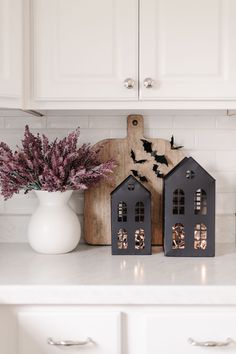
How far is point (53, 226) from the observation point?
1786 mm

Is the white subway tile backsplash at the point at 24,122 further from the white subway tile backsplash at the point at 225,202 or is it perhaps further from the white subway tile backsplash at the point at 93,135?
the white subway tile backsplash at the point at 225,202

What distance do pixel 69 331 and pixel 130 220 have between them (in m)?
A: 0.52

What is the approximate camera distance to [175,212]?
1.79 metres

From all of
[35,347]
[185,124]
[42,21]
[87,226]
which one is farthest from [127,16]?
[35,347]

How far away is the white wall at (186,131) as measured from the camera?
2.01m

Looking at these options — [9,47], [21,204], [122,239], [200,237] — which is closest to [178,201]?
[200,237]

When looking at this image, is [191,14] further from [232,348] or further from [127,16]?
[232,348]

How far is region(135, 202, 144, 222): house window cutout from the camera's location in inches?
71.0

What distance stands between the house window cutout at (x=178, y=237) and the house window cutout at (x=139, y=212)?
0.44 ft

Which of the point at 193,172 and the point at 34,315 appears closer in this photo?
the point at 34,315

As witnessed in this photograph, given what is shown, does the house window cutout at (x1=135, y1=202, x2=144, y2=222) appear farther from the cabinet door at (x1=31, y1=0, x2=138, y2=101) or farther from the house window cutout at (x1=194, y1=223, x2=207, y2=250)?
the cabinet door at (x1=31, y1=0, x2=138, y2=101)

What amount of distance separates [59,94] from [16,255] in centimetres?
64

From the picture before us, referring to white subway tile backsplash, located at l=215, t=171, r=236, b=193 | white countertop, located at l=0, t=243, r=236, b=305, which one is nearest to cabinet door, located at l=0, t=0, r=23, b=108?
white countertop, located at l=0, t=243, r=236, b=305

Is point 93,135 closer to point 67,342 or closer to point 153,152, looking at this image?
point 153,152
